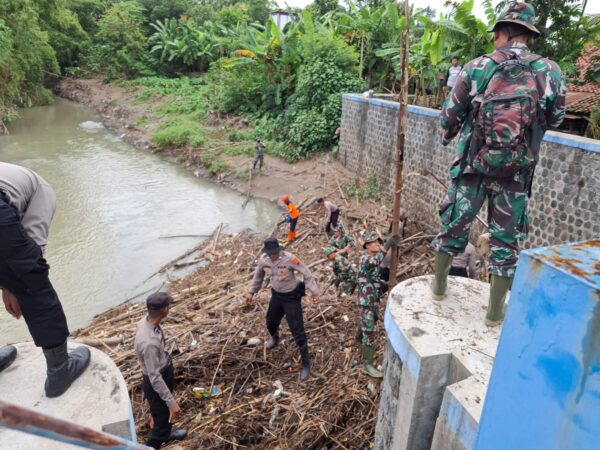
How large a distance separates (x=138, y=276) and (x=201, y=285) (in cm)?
206

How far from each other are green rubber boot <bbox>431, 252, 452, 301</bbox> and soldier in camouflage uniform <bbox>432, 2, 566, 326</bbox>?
0.06m

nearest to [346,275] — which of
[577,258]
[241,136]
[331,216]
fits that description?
[331,216]

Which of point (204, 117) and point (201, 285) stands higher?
point (204, 117)

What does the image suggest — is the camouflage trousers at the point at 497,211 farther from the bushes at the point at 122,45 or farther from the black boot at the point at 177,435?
the bushes at the point at 122,45

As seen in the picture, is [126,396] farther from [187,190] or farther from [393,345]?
[187,190]

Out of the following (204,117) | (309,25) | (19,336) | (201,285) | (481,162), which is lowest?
(19,336)

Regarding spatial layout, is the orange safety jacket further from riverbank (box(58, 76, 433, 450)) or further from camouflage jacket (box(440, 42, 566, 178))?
camouflage jacket (box(440, 42, 566, 178))

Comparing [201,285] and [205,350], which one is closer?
[205,350]

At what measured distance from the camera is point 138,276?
906 centimetres

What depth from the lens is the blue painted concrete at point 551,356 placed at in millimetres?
1145

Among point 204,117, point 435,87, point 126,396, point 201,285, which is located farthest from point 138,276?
point 204,117

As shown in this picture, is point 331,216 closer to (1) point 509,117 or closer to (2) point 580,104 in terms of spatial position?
(1) point 509,117

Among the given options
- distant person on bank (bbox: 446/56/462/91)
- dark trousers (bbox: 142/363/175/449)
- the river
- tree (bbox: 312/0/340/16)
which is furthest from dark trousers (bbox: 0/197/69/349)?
tree (bbox: 312/0/340/16)

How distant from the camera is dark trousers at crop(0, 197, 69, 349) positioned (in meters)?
2.20
